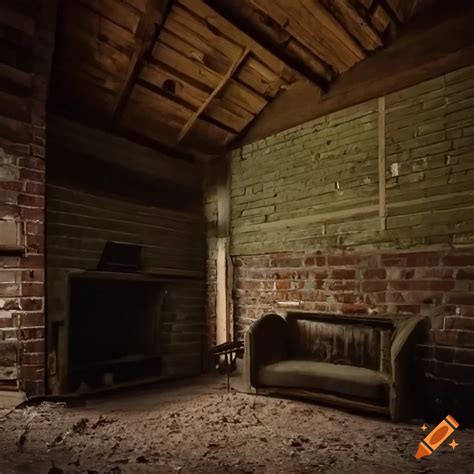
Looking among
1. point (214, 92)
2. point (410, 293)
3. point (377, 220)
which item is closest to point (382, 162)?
point (377, 220)

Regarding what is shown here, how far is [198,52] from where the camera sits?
3.79m

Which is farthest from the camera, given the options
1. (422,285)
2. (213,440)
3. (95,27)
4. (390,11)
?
(390,11)

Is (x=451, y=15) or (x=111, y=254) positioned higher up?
(x=451, y=15)

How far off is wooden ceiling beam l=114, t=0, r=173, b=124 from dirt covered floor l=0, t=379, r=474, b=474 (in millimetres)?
3017

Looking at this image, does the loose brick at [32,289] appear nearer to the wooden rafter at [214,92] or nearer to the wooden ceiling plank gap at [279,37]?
the wooden rafter at [214,92]

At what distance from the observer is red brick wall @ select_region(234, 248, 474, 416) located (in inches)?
119

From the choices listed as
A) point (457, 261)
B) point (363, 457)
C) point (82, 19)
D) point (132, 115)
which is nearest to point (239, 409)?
point (363, 457)

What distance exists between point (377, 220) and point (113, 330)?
3.29 meters

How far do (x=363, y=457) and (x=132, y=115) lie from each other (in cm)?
385

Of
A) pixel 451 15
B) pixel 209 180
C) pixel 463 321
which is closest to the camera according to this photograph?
pixel 463 321

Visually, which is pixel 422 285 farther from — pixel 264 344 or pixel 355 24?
pixel 355 24

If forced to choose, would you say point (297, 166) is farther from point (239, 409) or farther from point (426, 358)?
point (239, 409)

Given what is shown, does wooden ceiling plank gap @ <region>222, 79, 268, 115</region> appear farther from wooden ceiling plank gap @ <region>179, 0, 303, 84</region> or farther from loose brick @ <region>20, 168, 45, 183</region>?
loose brick @ <region>20, 168, 45, 183</region>

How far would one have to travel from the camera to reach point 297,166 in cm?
430
